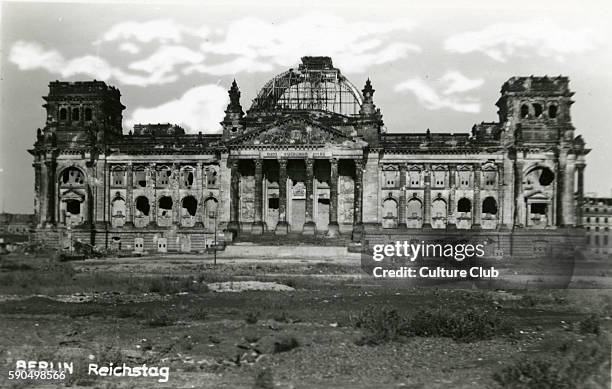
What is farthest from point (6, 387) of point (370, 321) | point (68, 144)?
point (68, 144)

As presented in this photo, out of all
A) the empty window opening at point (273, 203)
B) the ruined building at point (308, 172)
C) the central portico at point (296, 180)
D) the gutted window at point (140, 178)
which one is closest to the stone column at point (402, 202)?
the ruined building at point (308, 172)

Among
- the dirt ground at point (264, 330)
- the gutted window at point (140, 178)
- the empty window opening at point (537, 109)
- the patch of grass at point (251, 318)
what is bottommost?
the dirt ground at point (264, 330)

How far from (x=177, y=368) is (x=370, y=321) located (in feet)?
21.2

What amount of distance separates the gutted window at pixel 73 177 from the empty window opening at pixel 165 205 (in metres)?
8.57

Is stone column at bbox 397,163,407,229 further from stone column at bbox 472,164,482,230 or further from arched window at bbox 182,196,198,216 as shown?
arched window at bbox 182,196,198,216

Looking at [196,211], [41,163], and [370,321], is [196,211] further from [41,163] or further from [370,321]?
[370,321]

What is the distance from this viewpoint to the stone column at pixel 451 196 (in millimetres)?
55219

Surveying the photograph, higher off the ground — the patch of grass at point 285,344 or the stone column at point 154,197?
the stone column at point 154,197

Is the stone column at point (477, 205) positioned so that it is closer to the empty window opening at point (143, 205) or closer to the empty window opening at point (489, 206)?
the empty window opening at point (489, 206)

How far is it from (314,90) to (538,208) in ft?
82.4

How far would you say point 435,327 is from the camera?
684 inches

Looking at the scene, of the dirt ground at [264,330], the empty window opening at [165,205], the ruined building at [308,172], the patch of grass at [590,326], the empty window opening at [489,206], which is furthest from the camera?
the empty window opening at [165,205]

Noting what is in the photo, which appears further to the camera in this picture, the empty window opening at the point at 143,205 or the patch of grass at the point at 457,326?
the empty window opening at the point at 143,205

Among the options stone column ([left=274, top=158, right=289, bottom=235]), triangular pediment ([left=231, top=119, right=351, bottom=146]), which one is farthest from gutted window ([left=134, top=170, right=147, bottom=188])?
stone column ([left=274, top=158, right=289, bottom=235])
